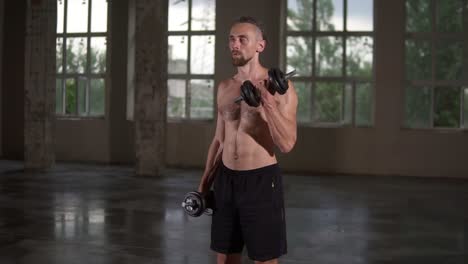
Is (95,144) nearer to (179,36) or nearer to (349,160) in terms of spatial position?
(179,36)

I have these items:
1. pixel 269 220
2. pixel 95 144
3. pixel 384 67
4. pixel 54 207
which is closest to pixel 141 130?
pixel 95 144

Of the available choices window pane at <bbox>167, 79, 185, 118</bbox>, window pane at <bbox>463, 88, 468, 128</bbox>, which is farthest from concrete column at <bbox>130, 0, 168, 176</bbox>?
window pane at <bbox>463, 88, 468, 128</bbox>

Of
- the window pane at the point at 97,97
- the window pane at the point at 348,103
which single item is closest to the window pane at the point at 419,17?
the window pane at the point at 348,103

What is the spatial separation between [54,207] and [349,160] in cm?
656

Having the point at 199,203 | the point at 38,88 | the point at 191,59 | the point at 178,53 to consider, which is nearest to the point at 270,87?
the point at 199,203

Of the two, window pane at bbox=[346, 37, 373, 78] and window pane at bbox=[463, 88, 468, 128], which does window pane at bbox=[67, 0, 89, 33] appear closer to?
window pane at bbox=[346, 37, 373, 78]

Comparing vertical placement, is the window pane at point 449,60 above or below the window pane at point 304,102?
above

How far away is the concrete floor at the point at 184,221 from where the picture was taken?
548 cm

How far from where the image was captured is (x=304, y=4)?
1329 centimetres

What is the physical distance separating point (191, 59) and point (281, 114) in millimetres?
11262

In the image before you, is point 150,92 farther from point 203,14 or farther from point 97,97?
point 97,97

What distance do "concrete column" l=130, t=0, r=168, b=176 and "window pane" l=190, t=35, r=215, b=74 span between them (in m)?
2.18

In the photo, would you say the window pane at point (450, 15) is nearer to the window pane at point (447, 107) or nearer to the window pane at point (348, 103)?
the window pane at point (447, 107)

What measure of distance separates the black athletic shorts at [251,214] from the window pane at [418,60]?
10.3 metres
